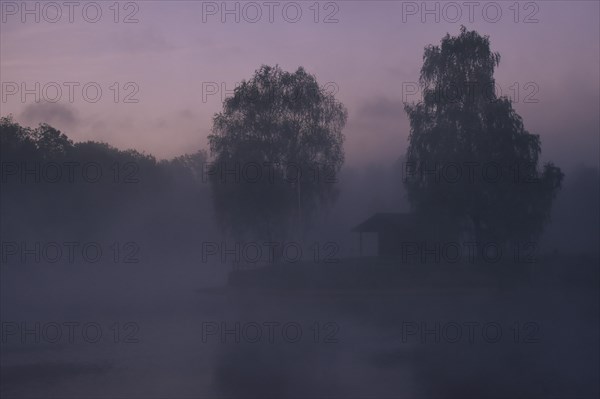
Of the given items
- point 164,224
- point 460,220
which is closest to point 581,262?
point 460,220

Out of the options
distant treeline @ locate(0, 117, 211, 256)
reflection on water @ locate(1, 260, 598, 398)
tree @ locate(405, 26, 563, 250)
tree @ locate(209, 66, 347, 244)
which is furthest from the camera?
distant treeline @ locate(0, 117, 211, 256)

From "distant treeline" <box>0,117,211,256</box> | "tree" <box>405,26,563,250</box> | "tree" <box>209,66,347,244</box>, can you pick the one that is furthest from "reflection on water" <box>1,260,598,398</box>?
"distant treeline" <box>0,117,211,256</box>

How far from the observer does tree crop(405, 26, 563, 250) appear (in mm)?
36500

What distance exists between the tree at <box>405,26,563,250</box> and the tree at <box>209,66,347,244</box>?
24.7ft

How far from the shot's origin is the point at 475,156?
3669 cm

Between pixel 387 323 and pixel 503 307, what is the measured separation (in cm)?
543

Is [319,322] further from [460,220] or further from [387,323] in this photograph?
[460,220]

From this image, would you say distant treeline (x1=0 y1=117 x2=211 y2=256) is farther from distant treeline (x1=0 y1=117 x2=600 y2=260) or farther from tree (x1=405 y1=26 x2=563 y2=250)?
tree (x1=405 y1=26 x2=563 y2=250)

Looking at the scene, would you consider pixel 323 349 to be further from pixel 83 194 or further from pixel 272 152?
pixel 83 194

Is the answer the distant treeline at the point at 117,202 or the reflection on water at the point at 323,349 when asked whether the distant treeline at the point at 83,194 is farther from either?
the reflection on water at the point at 323,349

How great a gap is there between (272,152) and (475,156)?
12.4m

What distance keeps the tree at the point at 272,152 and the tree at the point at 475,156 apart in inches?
297

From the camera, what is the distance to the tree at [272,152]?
4162 centimetres

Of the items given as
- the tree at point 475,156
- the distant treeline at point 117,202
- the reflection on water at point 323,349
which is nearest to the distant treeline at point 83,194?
the distant treeline at point 117,202
